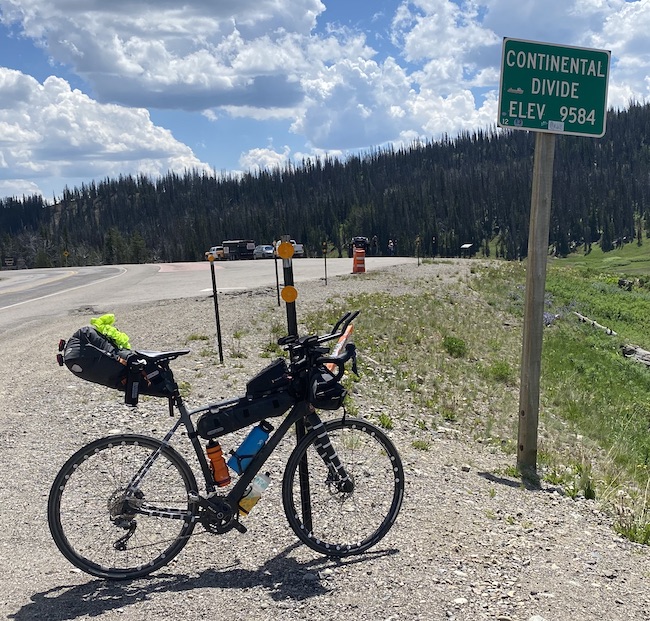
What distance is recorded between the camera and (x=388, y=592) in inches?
151

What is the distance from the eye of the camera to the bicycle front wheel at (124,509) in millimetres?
3914

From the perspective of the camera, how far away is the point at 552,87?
19.4ft

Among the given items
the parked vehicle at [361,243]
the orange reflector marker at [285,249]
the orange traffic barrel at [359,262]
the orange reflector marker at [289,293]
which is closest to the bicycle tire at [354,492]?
the orange reflector marker at [289,293]

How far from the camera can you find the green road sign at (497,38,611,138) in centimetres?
580

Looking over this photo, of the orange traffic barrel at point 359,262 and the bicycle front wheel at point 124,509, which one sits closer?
the bicycle front wheel at point 124,509

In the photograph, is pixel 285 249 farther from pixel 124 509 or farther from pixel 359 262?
pixel 359 262

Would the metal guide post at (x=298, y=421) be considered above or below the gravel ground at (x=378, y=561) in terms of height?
above

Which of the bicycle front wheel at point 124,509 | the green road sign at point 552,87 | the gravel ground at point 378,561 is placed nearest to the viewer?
the gravel ground at point 378,561

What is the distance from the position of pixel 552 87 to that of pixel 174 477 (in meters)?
4.85

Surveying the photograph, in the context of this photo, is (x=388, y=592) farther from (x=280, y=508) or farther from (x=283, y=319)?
(x=283, y=319)

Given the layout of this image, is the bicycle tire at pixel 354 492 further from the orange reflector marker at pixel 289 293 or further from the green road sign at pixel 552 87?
the green road sign at pixel 552 87

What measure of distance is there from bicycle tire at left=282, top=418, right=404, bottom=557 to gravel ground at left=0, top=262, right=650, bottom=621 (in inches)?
5.5

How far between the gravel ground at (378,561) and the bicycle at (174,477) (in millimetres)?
183

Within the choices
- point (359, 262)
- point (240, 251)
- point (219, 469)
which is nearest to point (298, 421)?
point (219, 469)
